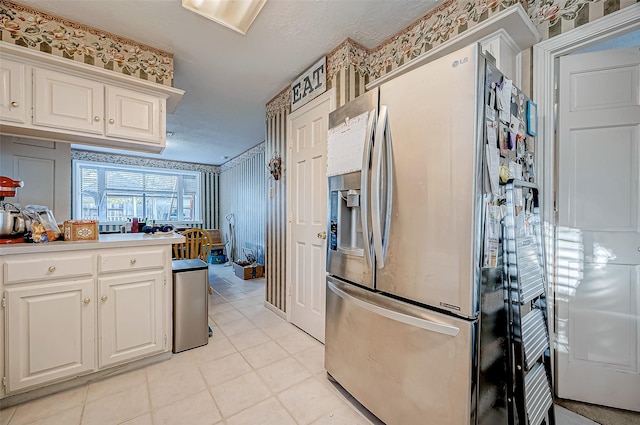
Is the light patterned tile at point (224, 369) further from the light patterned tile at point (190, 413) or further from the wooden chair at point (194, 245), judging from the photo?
the wooden chair at point (194, 245)

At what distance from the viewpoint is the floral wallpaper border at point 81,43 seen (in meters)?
1.77

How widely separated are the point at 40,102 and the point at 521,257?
307cm

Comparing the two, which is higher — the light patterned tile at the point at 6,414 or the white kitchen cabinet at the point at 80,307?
the white kitchen cabinet at the point at 80,307

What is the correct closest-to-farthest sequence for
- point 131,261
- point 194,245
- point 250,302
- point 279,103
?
1. point 131,261
2. point 279,103
3. point 250,302
4. point 194,245

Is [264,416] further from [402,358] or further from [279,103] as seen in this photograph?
[279,103]

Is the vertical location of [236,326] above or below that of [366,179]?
below

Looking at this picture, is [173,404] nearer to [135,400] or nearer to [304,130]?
[135,400]

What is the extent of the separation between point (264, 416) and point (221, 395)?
35cm

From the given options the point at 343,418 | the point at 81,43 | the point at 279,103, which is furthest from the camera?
the point at 279,103

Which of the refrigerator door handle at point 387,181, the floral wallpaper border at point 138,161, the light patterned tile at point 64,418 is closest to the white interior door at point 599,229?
the refrigerator door handle at point 387,181

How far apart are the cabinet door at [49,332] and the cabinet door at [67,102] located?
1.13 meters

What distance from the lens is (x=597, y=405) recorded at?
153 cm

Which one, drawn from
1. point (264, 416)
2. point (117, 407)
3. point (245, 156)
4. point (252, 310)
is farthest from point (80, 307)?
point (245, 156)

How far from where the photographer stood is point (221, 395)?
5.44 feet
